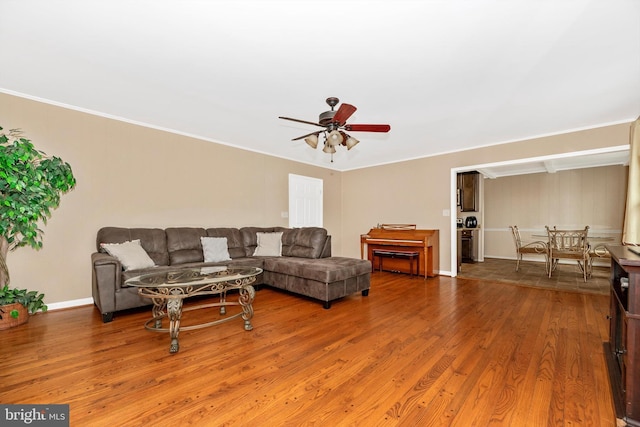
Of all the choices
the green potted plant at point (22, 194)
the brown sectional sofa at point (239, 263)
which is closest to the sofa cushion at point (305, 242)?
the brown sectional sofa at point (239, 263)

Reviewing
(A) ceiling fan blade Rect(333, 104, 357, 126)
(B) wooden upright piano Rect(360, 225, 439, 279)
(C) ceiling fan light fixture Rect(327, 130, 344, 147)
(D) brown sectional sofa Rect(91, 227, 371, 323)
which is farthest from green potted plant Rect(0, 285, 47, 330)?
(B) wooden upright piano Rect(360, 225, 439, 279)

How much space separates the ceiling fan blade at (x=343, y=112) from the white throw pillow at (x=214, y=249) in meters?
2.66

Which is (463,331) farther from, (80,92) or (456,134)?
(80,92)

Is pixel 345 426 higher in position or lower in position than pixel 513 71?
lower

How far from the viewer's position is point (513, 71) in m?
2.59

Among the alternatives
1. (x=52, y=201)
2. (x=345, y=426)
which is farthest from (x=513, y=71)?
(x=52, y=201)

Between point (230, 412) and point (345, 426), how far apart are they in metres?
0.62

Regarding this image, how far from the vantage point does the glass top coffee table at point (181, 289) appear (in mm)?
2293

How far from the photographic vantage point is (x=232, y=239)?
182 inches

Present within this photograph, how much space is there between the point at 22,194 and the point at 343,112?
10.2 feet

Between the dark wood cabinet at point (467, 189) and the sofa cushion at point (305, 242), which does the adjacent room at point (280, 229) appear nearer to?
the sofa cushion at point (305, 242)

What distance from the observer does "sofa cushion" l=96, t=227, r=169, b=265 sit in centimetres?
348

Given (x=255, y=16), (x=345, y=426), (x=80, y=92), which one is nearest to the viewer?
(x=345, y=426)

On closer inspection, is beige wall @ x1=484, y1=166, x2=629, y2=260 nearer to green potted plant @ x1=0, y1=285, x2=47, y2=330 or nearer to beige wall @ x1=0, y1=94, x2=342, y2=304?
beige wall @ x1=0, y1=94, x2=342, y2=304
